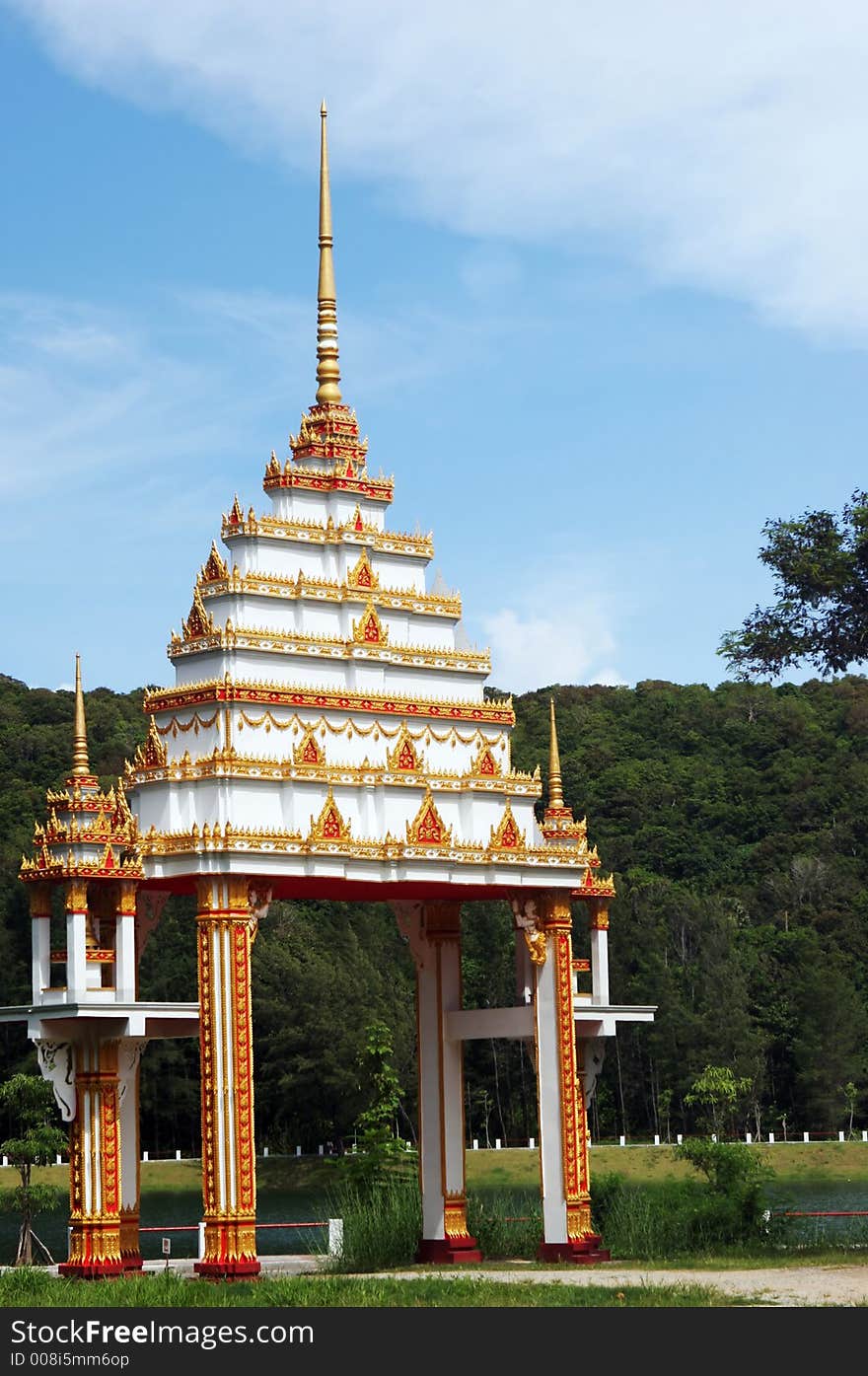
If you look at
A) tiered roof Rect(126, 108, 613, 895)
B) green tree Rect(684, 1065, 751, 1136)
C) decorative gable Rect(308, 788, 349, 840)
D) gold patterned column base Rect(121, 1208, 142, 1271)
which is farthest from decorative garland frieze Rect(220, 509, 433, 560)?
green tree Rect(684, 1065, 751, 1136)

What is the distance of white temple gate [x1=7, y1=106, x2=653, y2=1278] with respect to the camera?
3072cm

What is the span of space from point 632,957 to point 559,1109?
146 ft

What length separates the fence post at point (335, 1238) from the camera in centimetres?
3438

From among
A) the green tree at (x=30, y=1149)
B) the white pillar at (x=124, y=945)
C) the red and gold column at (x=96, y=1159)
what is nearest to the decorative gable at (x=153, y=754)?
the white pillar at (x=124, y=945)

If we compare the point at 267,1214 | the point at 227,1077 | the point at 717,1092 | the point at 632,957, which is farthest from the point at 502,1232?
the point at 632,957

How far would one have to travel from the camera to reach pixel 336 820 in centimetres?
3178

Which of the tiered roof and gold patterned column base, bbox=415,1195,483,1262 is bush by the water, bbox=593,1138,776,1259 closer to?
gold patterned column base, bbox=415,1195,483,1262

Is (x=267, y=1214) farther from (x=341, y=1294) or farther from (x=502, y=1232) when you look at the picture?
(x=341, y=1294)

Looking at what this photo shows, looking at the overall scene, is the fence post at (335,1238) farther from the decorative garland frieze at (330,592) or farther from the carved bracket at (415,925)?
the decorative garland frieze at (330,592)

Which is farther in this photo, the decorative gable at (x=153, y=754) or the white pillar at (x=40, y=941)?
the decorative gable at (x=153, y=754)

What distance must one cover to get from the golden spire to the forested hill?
123 feet

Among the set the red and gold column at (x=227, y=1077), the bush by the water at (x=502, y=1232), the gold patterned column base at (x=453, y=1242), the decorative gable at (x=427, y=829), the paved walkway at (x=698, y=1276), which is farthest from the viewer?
the bush by the water at (x=502, y=1232)

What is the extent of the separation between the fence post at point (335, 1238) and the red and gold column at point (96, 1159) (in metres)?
4.41
